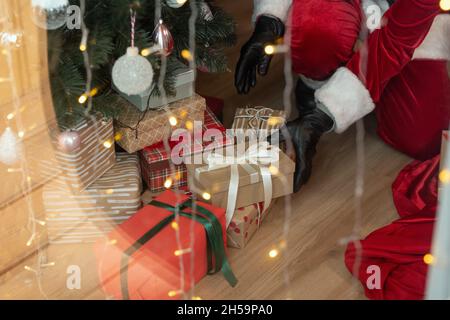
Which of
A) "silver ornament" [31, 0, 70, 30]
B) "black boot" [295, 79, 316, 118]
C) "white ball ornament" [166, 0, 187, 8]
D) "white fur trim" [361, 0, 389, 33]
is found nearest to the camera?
"silver ornament" [31, 0, 70, 30]

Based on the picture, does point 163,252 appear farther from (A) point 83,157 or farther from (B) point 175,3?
(B) point 175,3

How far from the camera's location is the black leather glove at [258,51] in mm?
1528

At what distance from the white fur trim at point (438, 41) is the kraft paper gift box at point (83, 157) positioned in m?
0.71

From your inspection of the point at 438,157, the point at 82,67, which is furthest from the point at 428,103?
the point at 82,67

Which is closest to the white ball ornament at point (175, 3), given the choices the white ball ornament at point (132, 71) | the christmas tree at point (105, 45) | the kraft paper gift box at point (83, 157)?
the christmas tree at point (105, 45)

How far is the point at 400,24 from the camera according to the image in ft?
4.59

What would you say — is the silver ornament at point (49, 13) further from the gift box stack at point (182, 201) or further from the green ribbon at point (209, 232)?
the green ribbon at point (209, 232)

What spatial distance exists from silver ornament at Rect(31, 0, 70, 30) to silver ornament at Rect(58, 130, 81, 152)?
19cm

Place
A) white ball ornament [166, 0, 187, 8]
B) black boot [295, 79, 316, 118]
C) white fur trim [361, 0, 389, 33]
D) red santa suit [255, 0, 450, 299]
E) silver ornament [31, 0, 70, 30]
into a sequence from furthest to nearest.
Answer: black boot [295, 79, 316, 118], white fur trim [361, 0, 389, 33], red santa suit [255, 0, 450, 299], white ball ornament [166, 0, 187, 8], silver ornament [31, 0, 70, 30]

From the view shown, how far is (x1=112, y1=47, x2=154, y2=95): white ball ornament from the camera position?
46.9 inches

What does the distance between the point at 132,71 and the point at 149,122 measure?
0.20 m

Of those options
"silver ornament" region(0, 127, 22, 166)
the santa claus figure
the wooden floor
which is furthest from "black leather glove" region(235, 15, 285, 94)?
"silver ornament" region(0, 127, 22, 166)

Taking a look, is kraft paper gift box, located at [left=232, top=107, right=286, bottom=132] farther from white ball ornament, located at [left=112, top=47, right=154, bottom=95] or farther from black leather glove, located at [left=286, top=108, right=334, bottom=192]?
white ball ornament, located at [left=112, top=47, right=154, bottom=95]

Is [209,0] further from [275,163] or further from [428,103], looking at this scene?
[428,103]
